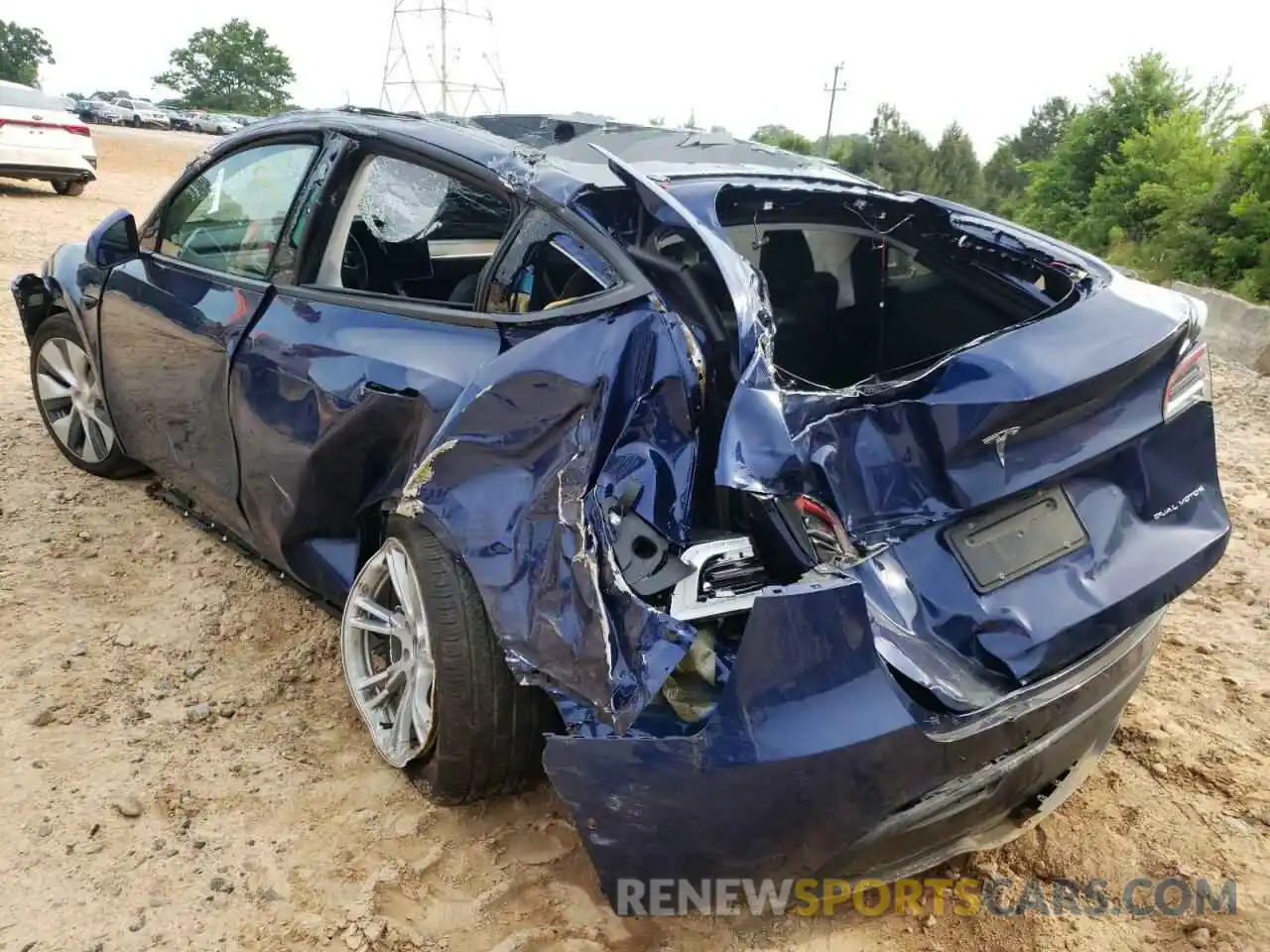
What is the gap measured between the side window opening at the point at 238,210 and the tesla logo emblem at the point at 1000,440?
7.09 ft

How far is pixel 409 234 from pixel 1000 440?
1.88m

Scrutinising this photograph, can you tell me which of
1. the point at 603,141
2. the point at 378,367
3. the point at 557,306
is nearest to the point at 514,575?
the point at 557,306

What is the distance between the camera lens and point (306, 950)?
2086mm

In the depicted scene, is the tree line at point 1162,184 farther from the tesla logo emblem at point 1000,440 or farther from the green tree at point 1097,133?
the tesla logo emblem at point 1000,440

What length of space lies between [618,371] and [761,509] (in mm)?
403

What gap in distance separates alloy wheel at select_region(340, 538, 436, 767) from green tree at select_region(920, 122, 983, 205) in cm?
3965

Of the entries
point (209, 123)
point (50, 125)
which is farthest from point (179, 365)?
point (209, 123)

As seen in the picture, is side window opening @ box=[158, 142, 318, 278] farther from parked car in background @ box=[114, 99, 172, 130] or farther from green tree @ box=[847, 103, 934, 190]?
parked car in background @ box=[114, 99, 172, 130]

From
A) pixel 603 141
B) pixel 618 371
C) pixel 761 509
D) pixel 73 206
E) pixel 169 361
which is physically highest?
pixel 603 141

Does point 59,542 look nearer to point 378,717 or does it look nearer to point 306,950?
point 378,717

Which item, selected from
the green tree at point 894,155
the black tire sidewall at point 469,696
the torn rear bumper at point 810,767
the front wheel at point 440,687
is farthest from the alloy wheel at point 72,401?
the green tree at point 894,155

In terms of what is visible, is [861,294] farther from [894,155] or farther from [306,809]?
[894,155]

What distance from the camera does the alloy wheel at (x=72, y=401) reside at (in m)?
4.19

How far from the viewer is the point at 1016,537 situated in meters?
1.96
